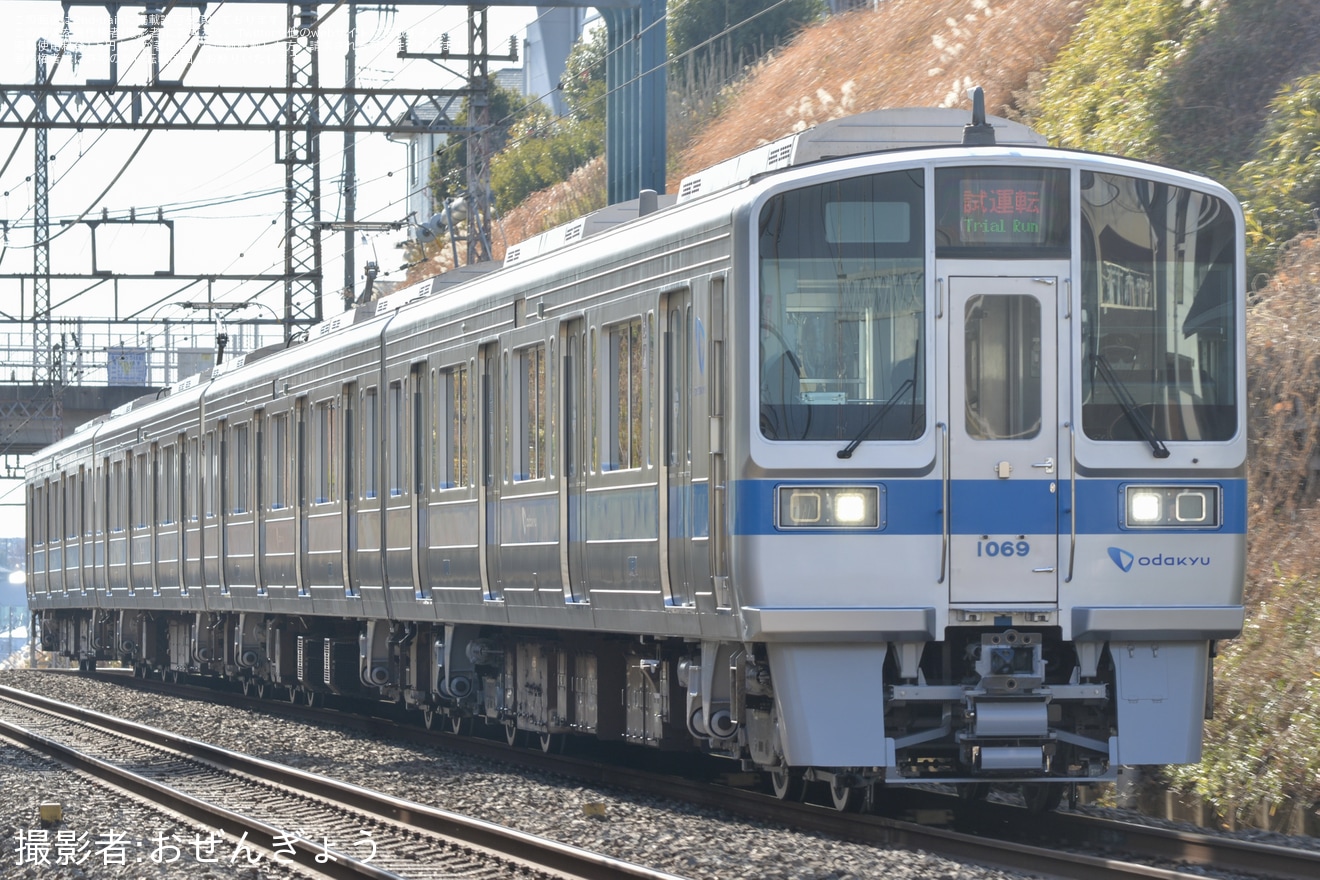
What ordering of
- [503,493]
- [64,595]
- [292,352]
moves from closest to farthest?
[503,493]
[292,352]
[64,595]

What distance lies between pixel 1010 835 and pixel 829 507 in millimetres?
1760

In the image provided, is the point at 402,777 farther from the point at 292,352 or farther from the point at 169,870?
the point at 292,352

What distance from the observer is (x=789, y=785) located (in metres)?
10.9

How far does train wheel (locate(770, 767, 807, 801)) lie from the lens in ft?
35.7

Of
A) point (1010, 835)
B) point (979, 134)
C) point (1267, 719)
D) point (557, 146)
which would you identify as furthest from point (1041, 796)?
point (557, 146)

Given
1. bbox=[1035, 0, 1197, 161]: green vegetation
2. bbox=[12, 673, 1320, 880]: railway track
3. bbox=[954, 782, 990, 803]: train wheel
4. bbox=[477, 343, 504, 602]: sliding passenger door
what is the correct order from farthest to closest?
bbox=[1035, 0, 1197, 161]: green vegetation < bbox=[477, 343, 504, 602]: sliding passenger door < bbox=[954, 782, 990, 803]: train wheel < bbox=[12, 673, 1320, 880]: railway track

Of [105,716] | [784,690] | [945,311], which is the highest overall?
[945,311]

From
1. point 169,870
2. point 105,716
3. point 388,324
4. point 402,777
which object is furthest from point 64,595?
point 169,870

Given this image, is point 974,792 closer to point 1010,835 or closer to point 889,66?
point 1010,835

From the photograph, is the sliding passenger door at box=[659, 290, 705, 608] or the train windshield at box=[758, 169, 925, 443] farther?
the sliding passenger door at box=[659, 290, 705, 608]

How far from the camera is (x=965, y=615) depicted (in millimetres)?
9648

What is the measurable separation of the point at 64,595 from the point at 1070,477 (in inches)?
1003

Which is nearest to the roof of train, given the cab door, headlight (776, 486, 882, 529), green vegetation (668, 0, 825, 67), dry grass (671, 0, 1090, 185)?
the cab door

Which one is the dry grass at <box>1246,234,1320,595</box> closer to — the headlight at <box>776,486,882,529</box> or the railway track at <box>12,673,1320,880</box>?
the railway track at <box>12,673,1320,880</box>
